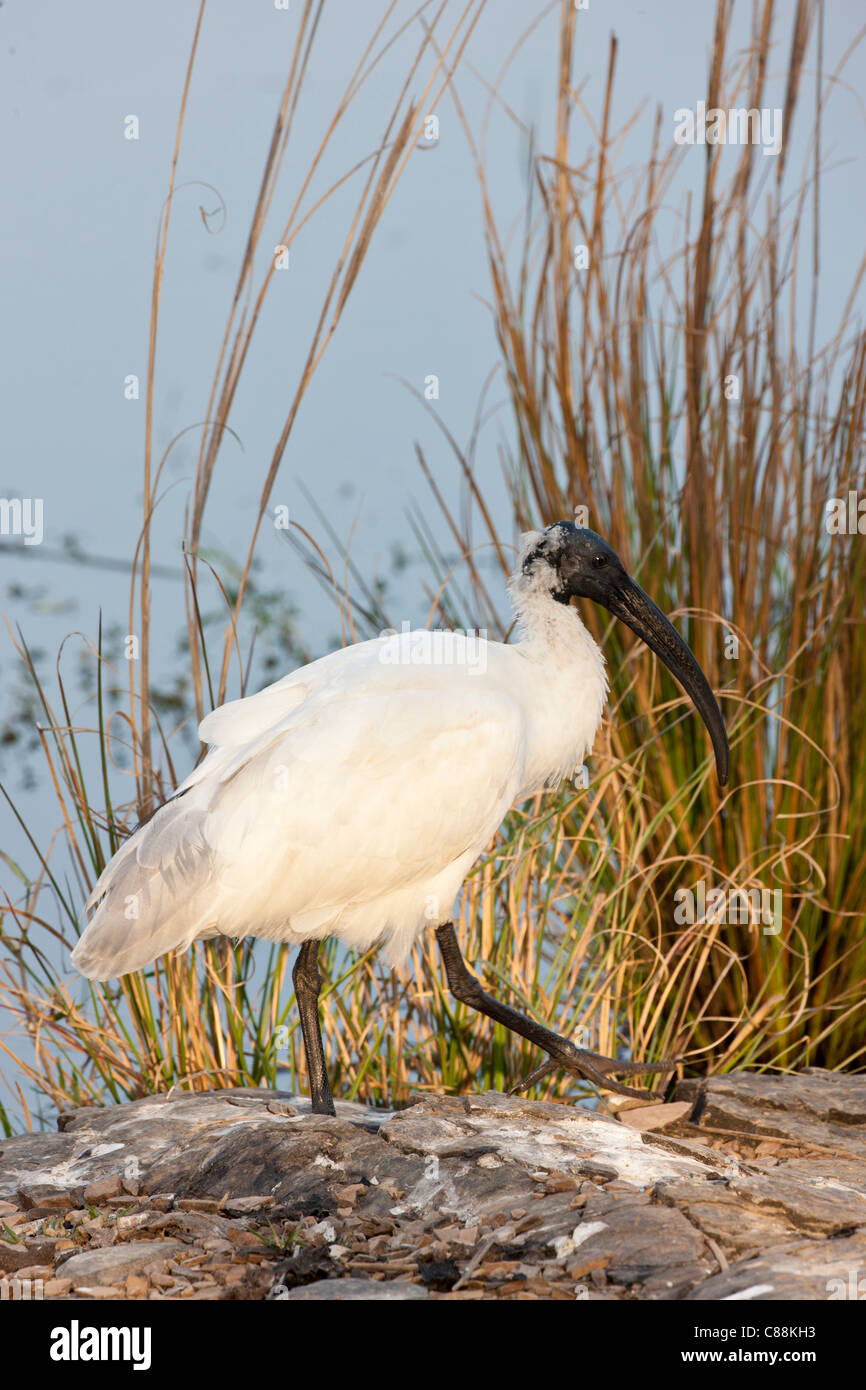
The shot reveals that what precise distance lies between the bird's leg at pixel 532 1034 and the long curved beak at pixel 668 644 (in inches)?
28.1

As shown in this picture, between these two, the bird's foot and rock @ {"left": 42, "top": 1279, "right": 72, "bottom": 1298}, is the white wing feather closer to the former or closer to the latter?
the bird's foot

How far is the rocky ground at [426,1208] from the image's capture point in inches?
86.7

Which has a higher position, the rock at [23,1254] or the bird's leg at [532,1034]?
the bird's leg at [532,1034]

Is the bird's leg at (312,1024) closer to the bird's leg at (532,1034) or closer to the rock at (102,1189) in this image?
the bird's leg at (532,1034)

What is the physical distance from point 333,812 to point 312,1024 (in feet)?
1.62

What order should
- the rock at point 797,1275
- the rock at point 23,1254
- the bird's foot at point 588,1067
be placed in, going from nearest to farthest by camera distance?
the rock at point 797,1275 → the rock at point 23,1254 → the bird's foot at point 588,1067

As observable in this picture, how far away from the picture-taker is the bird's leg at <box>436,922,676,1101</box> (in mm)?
3248

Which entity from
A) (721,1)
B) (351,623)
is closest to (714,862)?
(351,623)

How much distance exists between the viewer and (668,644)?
11.0ft
